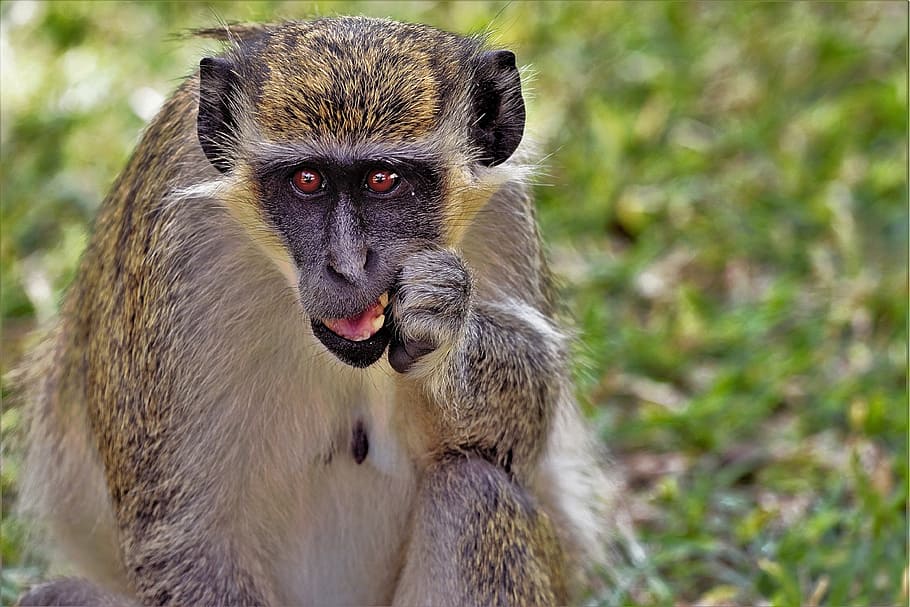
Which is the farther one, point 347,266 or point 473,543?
point 473,543

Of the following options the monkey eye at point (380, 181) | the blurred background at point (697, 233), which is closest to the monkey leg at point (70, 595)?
the blurred background at point (697, 233)

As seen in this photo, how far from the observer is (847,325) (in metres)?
6.07

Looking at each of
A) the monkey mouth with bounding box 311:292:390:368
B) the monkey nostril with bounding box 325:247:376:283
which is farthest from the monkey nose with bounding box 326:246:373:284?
the monkey mouth with bounding box 311:292:390:368

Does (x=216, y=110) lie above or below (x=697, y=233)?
above

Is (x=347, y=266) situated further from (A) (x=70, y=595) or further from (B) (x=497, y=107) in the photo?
(A) (x=70, y=595)

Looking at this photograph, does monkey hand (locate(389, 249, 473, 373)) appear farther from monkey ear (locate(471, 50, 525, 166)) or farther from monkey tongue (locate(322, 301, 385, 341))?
monkey ear (locate(471, 50, 525, 166))

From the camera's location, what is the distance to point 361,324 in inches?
137

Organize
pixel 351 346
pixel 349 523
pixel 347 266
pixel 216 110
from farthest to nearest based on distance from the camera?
1. pixel 349 523
2. pixel 216 110
3. pixel 351 346
4. pixel 347 266

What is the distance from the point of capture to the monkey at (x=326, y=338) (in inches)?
140

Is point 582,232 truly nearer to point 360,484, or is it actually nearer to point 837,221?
point 837,221

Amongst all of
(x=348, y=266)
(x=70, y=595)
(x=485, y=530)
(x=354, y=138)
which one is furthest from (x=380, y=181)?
(x=70, y=595)

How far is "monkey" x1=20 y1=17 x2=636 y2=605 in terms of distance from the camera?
3.56 m

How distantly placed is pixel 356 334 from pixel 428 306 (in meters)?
0.20

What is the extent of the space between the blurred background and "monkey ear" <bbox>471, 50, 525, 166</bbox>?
71 centimetres
